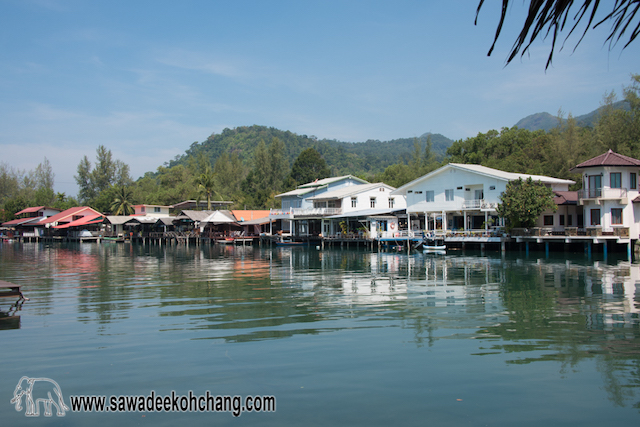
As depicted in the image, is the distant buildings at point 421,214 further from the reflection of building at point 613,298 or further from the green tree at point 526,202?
the reflection of building at point 613,298

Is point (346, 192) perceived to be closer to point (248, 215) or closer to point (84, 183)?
point (248, 215)

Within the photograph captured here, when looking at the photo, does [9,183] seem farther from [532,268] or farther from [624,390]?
[624,390]

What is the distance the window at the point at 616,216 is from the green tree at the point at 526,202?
4.01 metres

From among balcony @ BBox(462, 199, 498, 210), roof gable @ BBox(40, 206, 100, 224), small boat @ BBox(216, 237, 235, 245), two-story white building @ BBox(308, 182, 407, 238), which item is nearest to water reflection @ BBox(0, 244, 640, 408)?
balcony @ BBox(462, 199, 498, 210)

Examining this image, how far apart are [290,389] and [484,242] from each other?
35.4 metres

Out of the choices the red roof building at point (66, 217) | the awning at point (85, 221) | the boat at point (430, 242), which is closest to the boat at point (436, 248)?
the boat at point (430, 242)

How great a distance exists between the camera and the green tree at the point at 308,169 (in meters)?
90.6

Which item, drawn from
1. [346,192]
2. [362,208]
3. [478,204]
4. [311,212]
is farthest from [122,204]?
[478,204]

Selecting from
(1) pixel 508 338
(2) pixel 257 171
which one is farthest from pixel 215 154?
(1) pixel 508 338

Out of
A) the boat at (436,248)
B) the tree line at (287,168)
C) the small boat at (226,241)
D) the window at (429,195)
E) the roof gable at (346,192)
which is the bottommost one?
the boat at (436,248)

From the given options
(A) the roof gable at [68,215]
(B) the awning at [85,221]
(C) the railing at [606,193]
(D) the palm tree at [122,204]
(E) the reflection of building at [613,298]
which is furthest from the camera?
(D) the palm tree at [122,204]

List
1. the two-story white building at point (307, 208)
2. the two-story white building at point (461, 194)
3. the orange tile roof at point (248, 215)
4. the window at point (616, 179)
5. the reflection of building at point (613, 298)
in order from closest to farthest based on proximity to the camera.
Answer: the reflection of building at point (613, 298), the window at point (616, 179), the two-story white building at point (461, 194), the two-story white building at point (307, 208), the orange tile roof at point (248, 215)

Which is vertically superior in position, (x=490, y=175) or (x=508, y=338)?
(x=490, y=175)

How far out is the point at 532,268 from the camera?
1028 inches
